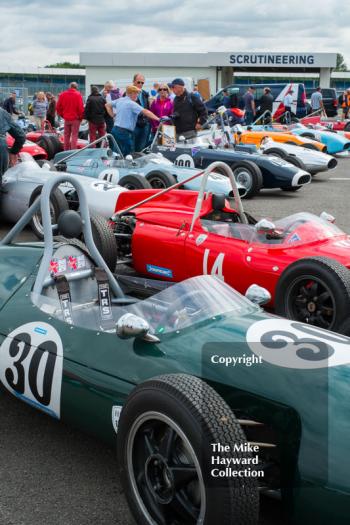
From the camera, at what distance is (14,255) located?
417 cm

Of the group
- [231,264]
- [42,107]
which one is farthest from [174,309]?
[42,107]

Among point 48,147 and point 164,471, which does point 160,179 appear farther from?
point 164,471

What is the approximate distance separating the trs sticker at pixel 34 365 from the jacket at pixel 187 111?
8709 mm

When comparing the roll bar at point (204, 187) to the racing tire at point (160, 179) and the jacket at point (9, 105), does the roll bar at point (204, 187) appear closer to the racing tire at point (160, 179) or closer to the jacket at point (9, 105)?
the racing tire at point (160, 179)

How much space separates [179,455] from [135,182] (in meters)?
6.71

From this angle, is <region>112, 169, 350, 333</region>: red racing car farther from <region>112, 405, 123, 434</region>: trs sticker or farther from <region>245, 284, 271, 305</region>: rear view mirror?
<region>112, 405, 123, 434</region>: trs sticker

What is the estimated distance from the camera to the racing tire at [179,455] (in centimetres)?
233

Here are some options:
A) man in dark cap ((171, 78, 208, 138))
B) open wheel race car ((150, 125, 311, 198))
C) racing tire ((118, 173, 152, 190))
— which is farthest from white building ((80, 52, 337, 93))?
racing tire ((118, 173, 152, 190))

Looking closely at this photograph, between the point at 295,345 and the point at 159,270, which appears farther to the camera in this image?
the point at 159,270

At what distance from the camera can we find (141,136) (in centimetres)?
1255

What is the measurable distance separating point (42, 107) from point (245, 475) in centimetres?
1874

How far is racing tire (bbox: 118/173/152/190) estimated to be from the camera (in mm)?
9023

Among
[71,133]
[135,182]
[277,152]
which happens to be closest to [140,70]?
[71,133]

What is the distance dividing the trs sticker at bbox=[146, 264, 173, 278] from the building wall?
41267 mm
